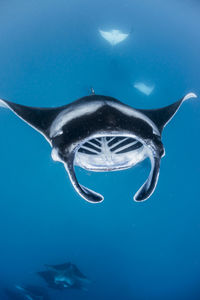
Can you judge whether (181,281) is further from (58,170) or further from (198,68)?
(198,68)

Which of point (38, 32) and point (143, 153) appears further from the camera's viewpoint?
point (38, 32)

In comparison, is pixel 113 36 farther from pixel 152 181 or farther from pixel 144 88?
pixel 152 181

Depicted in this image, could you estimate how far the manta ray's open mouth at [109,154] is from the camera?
113 inches

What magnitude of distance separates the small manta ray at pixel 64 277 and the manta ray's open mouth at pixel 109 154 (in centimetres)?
498

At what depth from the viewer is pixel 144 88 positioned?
5.28 metres

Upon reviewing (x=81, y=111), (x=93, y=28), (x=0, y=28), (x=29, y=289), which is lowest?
(x=29, y=289)

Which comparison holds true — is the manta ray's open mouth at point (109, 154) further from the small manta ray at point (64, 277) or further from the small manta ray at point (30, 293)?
the small manta ray at point (30, 293)

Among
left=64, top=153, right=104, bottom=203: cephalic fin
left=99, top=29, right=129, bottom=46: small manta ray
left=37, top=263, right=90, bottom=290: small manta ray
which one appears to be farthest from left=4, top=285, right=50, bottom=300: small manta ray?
left=99, top=29, right=129, bottom=46: small manta ray

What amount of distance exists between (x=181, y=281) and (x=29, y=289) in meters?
5.27

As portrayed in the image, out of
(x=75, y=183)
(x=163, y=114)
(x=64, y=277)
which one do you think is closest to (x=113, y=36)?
(x=163, y=114)

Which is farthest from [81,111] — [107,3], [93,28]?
[107,3]

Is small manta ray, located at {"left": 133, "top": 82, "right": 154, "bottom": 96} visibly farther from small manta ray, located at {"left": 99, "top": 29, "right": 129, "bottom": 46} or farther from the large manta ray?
the large manta ray

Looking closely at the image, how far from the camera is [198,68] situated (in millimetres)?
5449

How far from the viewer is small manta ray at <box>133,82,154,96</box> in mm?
5266
